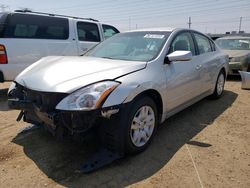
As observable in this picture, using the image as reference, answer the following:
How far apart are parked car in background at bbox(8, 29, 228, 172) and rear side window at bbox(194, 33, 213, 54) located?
0.51 meters

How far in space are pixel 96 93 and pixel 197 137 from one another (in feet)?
6.02

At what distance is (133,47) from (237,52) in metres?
6.04

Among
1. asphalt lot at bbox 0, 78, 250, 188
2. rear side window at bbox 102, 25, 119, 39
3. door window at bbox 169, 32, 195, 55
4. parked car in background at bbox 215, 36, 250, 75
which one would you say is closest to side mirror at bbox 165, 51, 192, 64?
door window at bbox 169, 32, 195, 55

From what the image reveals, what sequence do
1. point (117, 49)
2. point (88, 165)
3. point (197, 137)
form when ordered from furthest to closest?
1. point (117, 49)
2. point (197, 137)
3. point (88, 165)

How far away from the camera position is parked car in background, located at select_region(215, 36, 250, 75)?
8.03 m

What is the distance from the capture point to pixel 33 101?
283cm

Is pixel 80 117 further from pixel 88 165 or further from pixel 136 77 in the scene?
pixel 136 77

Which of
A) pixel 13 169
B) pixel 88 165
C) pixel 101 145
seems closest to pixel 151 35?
pixel 101 145

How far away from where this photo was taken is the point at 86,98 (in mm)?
2502

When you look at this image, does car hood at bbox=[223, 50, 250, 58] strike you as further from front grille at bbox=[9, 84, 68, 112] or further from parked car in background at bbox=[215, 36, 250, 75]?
front grille at bbox=[9, 84, 68, 112]

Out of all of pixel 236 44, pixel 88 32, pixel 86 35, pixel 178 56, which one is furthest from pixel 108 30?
pixel 178 56

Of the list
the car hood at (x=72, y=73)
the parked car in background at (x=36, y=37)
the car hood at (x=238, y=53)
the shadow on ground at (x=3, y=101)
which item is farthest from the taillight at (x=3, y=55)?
the car hood at (x=238, y=53)

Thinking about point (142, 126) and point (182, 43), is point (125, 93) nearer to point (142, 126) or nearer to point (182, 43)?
point (142, 126)

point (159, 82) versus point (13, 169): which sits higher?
point (159, 82)
